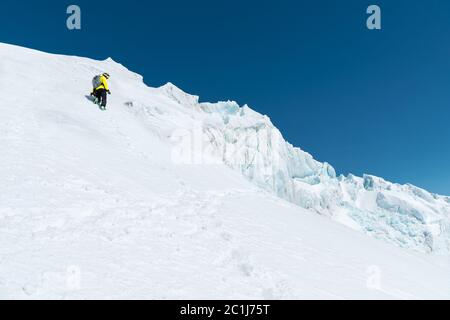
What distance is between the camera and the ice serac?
5919cm

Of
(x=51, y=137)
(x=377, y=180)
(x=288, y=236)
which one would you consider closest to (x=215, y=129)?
(x=51, y=137)

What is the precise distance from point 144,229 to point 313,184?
312 ft

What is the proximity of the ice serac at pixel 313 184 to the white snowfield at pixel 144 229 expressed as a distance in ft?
26.7

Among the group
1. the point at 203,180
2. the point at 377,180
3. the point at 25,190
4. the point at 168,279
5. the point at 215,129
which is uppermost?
the point at 377,180

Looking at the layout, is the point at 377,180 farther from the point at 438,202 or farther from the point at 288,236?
the point at 288,236

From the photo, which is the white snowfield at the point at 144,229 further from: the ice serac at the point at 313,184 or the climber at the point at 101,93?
the ice serac at the point at 313,184

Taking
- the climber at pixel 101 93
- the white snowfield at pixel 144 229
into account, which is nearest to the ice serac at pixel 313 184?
the climber at pixel 101 93

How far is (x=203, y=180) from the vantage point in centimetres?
1645

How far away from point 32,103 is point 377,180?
150 meters

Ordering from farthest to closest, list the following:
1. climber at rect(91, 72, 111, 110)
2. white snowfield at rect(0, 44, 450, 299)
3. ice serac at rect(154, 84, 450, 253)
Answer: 1. ice serac at rect(154, 84, 450, 253)
2. climber at rect(91, 72, 111, 110)
3. white snowfield at rect(0, 44, 450, 299)

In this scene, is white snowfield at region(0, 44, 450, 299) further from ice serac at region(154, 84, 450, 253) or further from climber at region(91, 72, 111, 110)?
ice serac at region(154, 84, 450, 253)

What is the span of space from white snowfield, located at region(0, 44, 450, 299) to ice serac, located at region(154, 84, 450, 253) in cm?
814

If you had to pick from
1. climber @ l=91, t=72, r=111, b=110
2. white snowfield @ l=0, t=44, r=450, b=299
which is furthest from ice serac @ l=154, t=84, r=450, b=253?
white snowfield @ l=0, t=44, r=450, b=299

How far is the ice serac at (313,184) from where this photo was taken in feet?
194
